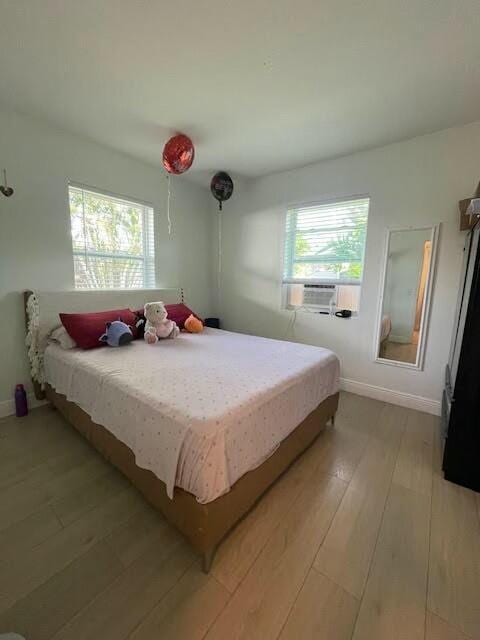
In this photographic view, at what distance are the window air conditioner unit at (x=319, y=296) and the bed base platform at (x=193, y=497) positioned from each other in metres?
1.39

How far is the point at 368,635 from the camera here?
95 cm

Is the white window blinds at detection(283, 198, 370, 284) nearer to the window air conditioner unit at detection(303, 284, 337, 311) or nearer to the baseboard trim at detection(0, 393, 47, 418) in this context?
the window air conditioner unit at detection(303, 284, 337, 311)

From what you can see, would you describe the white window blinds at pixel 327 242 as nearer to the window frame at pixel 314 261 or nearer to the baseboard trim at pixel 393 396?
the window frame at pixel 314 261

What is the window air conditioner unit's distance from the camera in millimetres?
3035

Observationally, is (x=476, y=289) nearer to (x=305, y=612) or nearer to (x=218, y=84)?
(x=305, y=612)

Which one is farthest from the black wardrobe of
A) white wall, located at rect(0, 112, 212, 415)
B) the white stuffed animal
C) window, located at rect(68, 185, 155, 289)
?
white wall, located at rect(0, 112, 212, 415)

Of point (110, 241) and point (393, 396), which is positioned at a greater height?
point (110, 241)

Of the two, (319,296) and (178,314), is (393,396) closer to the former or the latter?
(319,296)

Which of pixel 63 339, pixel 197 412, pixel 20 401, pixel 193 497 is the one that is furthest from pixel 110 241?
pixel 193 497

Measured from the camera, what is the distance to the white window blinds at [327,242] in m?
2.82

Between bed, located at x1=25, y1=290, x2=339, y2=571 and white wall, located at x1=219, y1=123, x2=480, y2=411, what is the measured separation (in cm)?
95

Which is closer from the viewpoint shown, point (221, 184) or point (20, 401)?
point (20, 401)

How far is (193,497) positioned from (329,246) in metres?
2.77

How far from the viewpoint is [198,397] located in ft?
4.40
